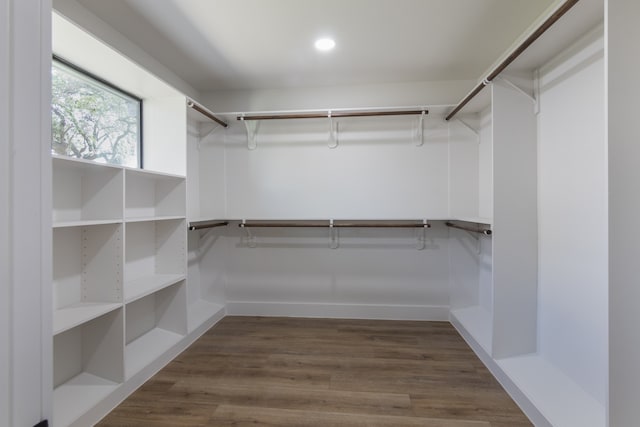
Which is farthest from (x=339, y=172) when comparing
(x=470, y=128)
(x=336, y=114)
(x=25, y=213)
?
(x=25, y=213)

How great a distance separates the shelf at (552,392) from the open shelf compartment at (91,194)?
100 inches

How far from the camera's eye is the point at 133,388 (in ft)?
6.22

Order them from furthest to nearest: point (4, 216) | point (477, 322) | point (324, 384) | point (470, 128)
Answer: point (470, 128)
point (477, 322)
point (324, 384)
point (4, 216)

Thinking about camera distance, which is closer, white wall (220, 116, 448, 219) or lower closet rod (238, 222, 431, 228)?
lower closet rod (238, 222, 431, 228)

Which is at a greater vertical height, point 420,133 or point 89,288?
point 420,133

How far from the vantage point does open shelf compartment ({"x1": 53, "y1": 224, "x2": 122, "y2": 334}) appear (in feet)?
5.75

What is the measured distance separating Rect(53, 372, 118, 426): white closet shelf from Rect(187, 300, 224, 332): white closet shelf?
789 millimetres

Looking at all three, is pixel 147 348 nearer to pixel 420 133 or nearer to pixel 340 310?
pixel 340 310

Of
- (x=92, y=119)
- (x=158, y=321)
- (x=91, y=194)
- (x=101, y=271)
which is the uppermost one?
(x=92, y=119)

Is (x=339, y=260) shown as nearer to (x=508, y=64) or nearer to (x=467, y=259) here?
(x=467, y=259)

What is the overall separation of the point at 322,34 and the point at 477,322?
8.74 feet

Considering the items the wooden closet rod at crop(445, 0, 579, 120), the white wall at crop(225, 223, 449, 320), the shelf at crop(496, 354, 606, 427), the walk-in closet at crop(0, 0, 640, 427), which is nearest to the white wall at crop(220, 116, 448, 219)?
the walk-in closet at crop(0, 0, 640, 427)

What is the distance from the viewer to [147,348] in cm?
221

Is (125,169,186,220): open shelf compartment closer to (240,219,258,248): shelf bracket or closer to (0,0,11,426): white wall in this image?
(240,219,258,248): shelf bracket
